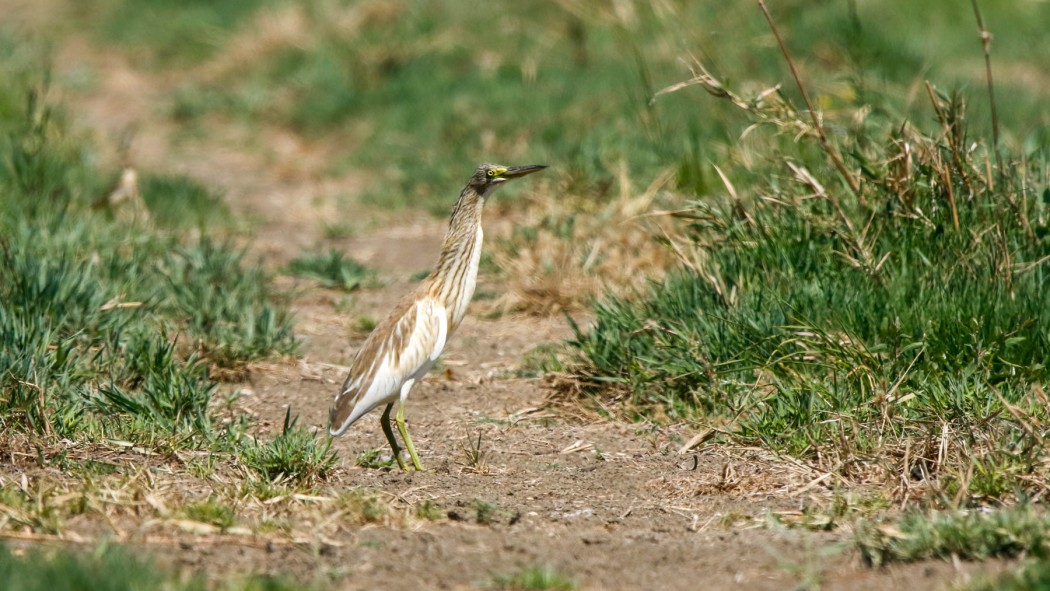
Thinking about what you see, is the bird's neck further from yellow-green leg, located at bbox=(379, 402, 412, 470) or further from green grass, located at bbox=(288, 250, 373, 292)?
green grass, located at bbox=(288, 250, 373, 292)

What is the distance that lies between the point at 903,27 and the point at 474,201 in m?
7.33

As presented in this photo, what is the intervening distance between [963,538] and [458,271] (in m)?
2.24

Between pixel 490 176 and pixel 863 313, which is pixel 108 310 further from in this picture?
pixel 863 313

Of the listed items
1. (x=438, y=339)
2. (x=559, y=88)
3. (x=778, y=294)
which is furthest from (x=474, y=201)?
(x=559, y=88)

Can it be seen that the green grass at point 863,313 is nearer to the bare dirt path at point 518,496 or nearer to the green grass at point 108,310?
the bare dirt path at point 518,496

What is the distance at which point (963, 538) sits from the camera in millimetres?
3602

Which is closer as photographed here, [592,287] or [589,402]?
[589,402]

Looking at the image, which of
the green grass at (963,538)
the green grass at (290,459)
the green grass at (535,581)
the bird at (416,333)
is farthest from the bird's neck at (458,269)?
the green grass at (963,538)

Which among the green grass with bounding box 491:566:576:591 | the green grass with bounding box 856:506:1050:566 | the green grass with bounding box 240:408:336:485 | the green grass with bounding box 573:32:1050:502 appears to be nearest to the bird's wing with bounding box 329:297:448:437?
the green grass with bounding box 240:408:336:485

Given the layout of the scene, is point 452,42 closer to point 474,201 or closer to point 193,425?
point 474,201

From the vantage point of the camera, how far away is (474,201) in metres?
5.30

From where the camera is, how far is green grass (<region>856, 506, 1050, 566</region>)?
11.7 ft

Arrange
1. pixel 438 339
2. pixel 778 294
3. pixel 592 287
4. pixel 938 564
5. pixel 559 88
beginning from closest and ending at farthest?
1. pixel 938 564
2. pixel 438 339
3. pixel 778 294
4. pixel 592 287
5. pixel 559 88

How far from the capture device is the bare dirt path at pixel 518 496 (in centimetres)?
368
